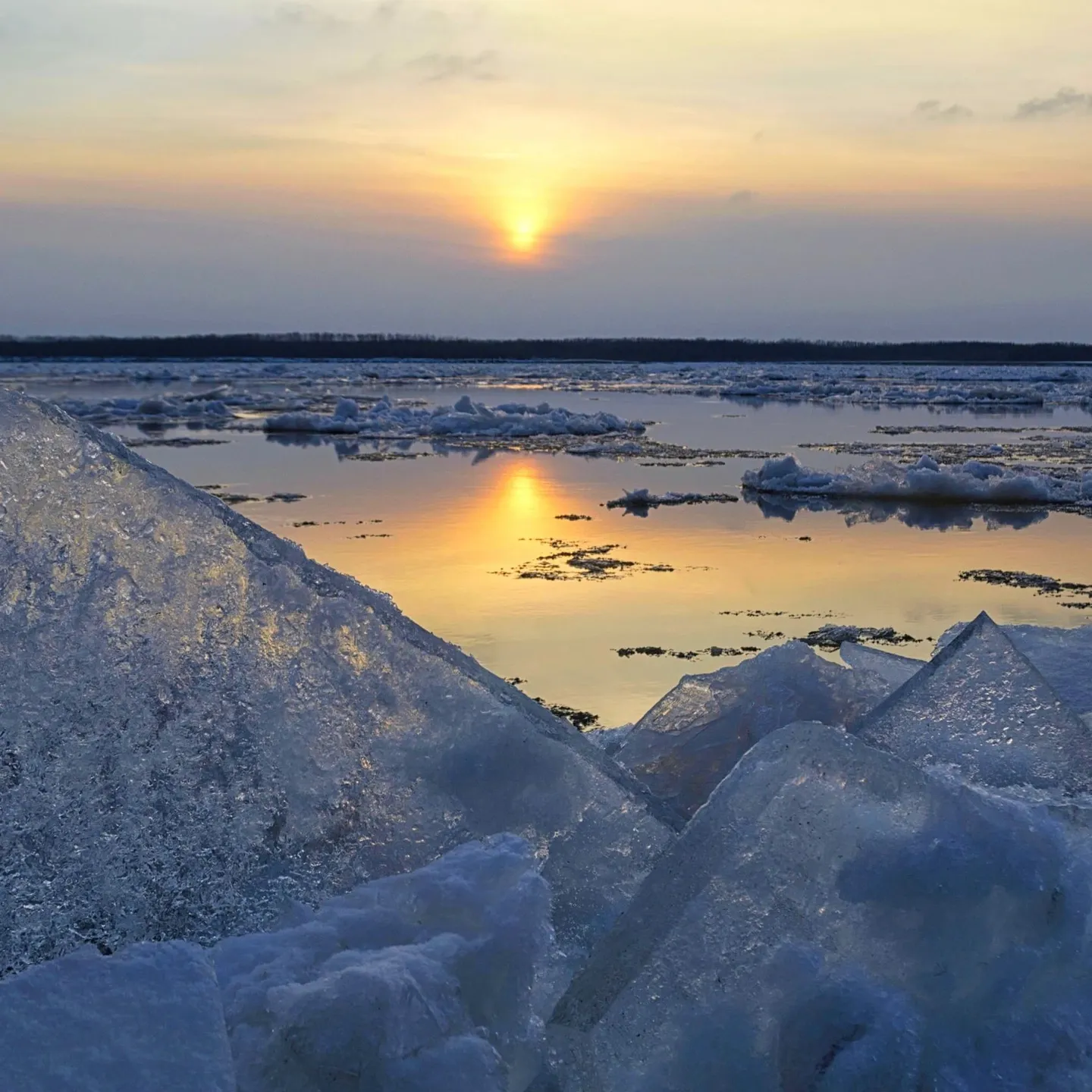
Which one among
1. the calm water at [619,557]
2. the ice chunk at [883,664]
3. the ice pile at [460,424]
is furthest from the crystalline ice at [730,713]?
the ice pile at [460,424]

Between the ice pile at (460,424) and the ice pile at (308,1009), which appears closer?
the ice pile at (308,1009)

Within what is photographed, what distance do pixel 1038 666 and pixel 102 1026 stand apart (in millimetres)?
1864

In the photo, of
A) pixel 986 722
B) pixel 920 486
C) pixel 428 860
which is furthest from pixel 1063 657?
pixel 920 486

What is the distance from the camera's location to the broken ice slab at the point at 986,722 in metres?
1.77

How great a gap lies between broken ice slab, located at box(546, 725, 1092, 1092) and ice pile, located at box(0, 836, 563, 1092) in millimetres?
85

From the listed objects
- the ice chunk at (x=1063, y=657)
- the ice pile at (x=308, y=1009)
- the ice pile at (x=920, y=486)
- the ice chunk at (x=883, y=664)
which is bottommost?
the ice pile at (x=920, y=486)

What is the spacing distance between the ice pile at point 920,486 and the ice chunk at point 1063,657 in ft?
23.7

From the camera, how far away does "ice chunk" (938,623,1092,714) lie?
92.7 inches

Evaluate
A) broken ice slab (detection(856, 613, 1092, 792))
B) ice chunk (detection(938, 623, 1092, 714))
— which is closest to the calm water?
A: ice chunk (detection(938, 623, 1092, 714))

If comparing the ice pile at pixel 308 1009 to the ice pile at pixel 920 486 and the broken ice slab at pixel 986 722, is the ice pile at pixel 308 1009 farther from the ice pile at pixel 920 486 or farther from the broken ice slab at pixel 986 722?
the ice pile at pixel 920 486

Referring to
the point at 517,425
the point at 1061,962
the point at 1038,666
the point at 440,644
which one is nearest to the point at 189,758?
the point at 440,644

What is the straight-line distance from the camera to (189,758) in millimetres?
1648

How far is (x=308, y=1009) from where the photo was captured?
1288 millimetres

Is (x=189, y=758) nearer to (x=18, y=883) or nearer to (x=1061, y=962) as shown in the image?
(x=18, y=883)
